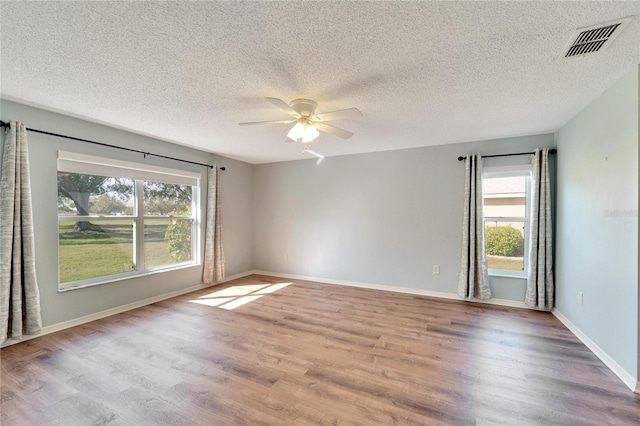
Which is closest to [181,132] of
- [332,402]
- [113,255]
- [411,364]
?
[113,255]

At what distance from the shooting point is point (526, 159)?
3.68 meters

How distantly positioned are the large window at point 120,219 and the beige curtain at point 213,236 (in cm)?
21

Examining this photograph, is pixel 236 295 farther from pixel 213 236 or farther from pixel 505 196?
A: pixel 505 196

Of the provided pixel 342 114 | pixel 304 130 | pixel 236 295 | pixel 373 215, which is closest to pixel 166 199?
pixel 236 295

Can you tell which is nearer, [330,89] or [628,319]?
[628,319]

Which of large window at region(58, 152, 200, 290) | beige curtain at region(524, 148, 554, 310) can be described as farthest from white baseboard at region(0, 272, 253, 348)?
beige curtain at region(524, 148, 554, 310)

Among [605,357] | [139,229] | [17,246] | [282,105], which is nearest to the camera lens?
[282,105]

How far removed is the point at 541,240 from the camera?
3445 millimetres

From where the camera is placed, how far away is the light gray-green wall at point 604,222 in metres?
2.02

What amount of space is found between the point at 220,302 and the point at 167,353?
1.43 meters

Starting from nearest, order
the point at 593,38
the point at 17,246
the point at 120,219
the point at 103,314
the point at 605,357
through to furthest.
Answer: the point at 593,38 < the point at 605,357 < the point at 17,246 < the point at 103,314 < the point at 120,219

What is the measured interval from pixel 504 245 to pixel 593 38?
2.96 meters

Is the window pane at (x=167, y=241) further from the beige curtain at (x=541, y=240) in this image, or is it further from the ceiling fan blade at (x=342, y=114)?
the beige curtain at (x=541, y=240)

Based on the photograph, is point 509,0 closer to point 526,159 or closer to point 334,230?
point 526,159
